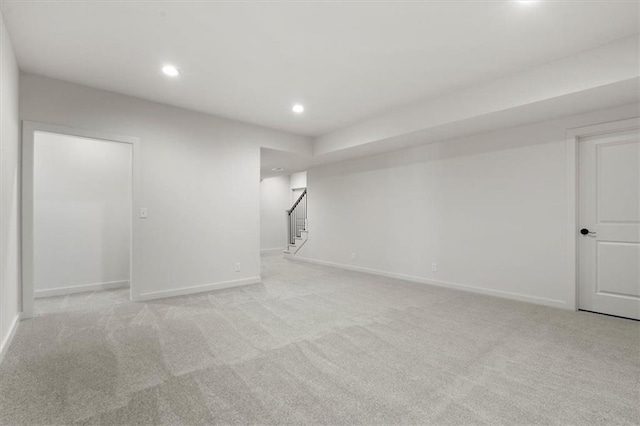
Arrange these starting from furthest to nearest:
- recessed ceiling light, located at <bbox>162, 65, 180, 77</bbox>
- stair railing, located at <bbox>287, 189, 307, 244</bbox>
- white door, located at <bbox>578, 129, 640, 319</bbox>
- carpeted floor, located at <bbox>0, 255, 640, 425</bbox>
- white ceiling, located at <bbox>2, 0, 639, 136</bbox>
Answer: stair railing, located at <bbox>287, 189, 307, 244</bbox>, white door, located at <bbox>578, 129, 640, 319</bbox>, recessed ceiling light, located at <bbox>162, 65, 180, 77</bbox>, white ceiling, located at <bbox>2, 0, 639, 136</bbox>, carpeted floor, located at <bbox>0, 255, 640, 425</bbox>

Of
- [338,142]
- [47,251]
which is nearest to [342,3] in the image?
[338,142]

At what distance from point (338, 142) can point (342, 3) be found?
319cm

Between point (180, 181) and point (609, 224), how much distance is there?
17.9 ft

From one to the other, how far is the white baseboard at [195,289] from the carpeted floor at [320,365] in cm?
17

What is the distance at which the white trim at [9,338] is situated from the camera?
2.32 meters

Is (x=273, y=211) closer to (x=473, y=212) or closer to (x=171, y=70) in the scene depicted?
(x=473, y=212)

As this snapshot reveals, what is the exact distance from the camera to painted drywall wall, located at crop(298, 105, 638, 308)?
3.73m

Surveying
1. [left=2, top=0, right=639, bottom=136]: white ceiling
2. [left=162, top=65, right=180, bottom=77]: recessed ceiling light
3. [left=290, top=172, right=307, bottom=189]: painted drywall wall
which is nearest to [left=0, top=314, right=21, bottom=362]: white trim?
[left=2, top=0, right=639, bottom=136]: white ceiling

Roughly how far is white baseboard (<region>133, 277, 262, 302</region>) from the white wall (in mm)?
1240

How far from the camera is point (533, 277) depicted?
12.7ft

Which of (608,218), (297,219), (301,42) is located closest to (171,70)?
(301,42)

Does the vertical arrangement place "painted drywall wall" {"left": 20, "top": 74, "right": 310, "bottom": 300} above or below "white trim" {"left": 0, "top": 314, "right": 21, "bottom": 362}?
above

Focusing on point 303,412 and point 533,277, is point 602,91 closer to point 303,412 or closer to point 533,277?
point 533,277

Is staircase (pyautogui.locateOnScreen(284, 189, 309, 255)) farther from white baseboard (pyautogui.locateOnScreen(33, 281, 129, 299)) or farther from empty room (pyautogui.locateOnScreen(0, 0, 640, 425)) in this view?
white baseboard (pyautogui.locateOnScreen(33, 281, 129, 299))
